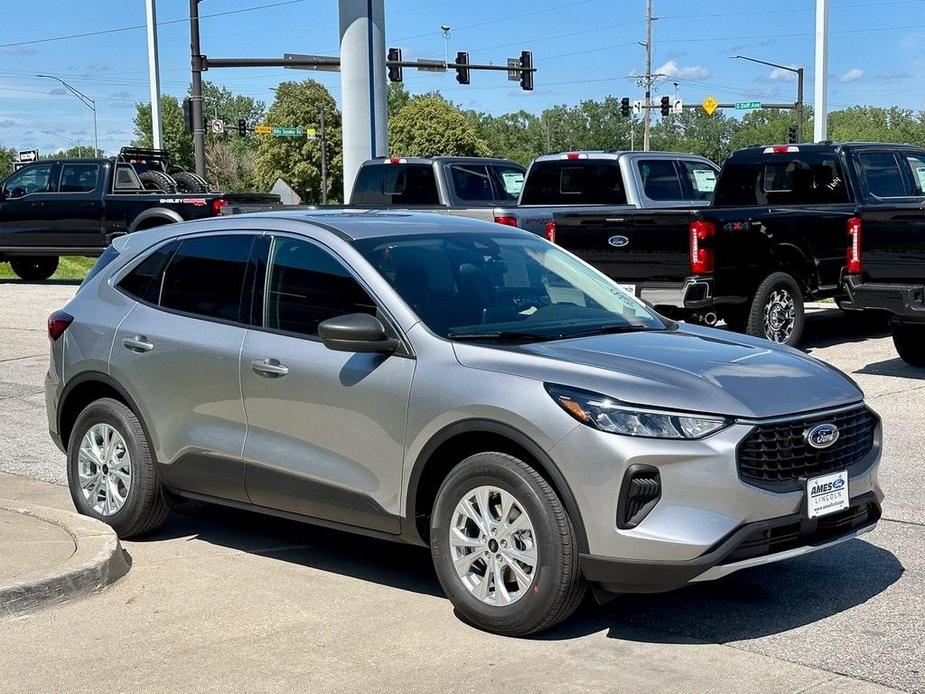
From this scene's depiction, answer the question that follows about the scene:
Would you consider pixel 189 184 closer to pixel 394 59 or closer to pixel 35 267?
pixel 35 267

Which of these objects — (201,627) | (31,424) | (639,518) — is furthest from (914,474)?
(31,424)

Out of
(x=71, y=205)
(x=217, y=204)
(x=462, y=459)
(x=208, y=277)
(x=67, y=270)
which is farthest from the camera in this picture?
(x=67, y=270)

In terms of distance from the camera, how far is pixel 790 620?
17.9 feet

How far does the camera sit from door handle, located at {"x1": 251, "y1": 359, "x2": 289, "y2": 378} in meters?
6.09

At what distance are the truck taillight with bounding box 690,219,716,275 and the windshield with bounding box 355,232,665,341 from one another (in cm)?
676

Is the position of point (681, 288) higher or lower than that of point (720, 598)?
higher

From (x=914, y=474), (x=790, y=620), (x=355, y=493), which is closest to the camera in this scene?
(x=790, y=620)

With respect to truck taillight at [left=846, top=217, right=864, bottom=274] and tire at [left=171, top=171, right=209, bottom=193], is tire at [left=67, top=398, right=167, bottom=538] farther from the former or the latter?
tire at [left=171, top=171, right=209, bottom=193]

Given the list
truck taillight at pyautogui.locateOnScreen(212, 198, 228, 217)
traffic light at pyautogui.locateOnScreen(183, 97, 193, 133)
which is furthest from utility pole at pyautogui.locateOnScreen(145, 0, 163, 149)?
truck taillight at pyautogui.locateOnScreen(212, 198, 228, 217)

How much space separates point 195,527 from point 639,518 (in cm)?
324

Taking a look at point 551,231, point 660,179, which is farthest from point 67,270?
point 551,231

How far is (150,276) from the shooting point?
23.2 feet

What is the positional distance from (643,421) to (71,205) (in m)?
20.4

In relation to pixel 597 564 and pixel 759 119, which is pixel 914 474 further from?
pixel 759 119
